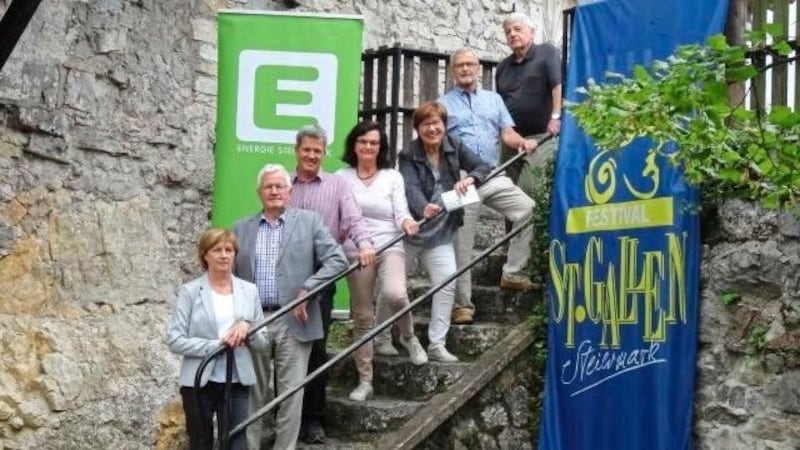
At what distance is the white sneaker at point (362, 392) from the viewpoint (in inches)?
245

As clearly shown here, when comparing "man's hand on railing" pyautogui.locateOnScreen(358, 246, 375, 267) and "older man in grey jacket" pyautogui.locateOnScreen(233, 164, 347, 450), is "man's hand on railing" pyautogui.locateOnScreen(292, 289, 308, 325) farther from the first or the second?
"man's hand on railing" pyautogui.locateOnScreen(358, 246, 375, 267)

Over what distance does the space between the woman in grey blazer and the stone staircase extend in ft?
2.62

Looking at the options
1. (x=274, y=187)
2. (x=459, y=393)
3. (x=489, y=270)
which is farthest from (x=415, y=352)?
(x=274, y=187)

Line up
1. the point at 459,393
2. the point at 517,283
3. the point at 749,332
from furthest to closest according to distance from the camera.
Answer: the point at 517,283 < the point at 459,393 < the point at 749,332

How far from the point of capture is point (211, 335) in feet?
17.5

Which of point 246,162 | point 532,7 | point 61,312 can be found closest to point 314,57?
point 246,162

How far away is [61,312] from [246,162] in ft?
4.12

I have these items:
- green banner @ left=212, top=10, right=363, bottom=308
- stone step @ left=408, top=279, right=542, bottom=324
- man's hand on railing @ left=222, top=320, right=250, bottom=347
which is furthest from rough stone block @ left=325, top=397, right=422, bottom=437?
green banner @ left=212, top=10, right=363, bottom=308

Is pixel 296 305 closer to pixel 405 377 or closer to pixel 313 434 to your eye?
pixel 313 434

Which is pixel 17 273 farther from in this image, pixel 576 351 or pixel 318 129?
pixel 576 351

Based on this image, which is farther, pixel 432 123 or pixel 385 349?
pixel 385 349

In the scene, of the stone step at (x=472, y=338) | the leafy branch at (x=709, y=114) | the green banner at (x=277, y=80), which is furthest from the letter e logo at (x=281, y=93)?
the leafy branch at (x=709, y=114)

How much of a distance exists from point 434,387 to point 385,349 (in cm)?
43

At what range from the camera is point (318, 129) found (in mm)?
6000
